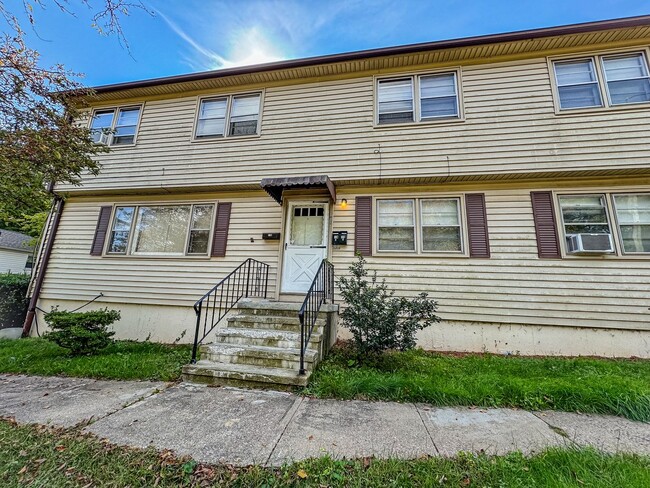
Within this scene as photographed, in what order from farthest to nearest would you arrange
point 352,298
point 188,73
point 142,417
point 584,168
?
point 188,73
point 584,168
point 352,298
point 142,417

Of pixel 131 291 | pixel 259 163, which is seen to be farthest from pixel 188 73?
pixel 131 291

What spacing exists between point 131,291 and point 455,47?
31.7 feet

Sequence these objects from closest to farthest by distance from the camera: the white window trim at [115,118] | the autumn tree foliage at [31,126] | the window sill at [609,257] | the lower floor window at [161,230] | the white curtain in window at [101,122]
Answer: the autumn tree foliage at [31,126], the window sill at [609,257], the lower floor window at [161,230], the white window trim at [115,118], the white curtain in window at [101,122]

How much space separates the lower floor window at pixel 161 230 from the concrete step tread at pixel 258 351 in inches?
123

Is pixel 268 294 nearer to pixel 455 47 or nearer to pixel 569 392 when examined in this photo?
pixel 569 392

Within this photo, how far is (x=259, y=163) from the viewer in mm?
6852

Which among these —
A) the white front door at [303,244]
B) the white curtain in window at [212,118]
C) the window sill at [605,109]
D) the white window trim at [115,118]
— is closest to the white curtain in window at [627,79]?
the window sill at [605,109]

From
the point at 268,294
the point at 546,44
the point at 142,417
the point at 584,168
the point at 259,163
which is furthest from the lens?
the point at 259,163

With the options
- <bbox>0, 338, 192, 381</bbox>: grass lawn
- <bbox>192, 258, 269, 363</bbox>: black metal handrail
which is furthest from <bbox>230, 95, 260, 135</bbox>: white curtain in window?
<bbox>0, 338, 192, 381</bbox>: grass lawn

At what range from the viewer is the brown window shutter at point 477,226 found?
573cm

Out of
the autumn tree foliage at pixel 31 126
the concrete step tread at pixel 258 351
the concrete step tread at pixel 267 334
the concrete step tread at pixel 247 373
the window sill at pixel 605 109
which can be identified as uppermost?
the window sill at pixel 605 109

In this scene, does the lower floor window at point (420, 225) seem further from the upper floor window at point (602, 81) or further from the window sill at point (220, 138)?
the window sill at point (220, 138)

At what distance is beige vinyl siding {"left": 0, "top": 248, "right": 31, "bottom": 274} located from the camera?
2111cm

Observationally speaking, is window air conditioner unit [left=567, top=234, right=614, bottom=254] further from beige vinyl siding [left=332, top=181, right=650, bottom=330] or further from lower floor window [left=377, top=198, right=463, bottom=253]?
lower floor window [left=377, top=198, right=463, bottom=253]
